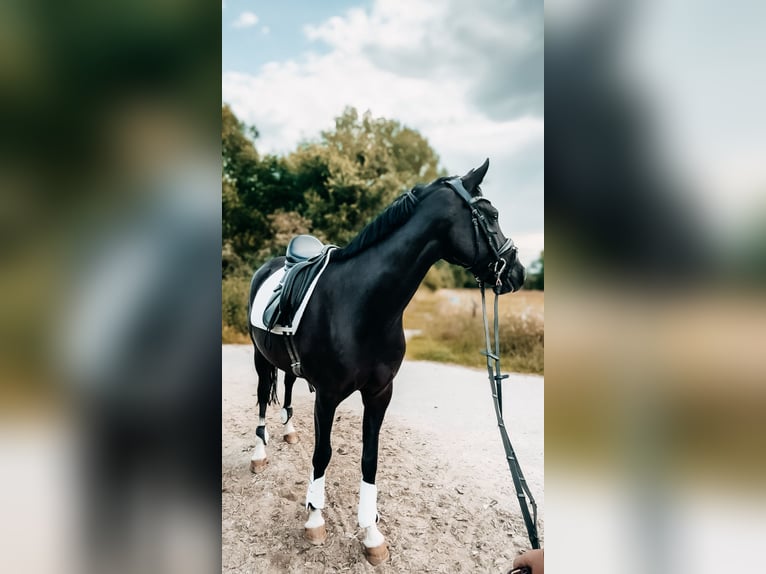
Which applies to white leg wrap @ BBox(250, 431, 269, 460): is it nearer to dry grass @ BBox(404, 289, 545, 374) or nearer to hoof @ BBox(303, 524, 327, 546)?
hoof @ BBox(303, 524, 327, 546)

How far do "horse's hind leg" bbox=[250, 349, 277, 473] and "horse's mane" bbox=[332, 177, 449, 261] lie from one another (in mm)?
875

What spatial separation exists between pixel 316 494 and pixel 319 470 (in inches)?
4.7

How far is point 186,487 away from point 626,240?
1.47 meters

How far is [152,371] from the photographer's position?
1.05 metres

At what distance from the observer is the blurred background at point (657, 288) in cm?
108

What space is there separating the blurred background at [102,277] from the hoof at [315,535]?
0.90m

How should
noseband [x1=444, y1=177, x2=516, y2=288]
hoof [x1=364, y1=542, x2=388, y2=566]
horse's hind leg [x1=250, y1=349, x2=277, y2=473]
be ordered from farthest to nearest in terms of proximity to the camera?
1. horse's hind leg [x1=250, y1=349, x2=277, y2=473]
2. hoof [x1=364, y1=542, x2=388, y2=566]
3. noseband [x1=444, y1=177, x2=516, y2=288]

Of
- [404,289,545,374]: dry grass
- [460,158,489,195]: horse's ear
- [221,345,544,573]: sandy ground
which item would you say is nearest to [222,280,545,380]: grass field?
[404,289,545,374]: dry grass

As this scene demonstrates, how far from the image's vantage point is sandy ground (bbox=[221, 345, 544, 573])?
74.9 inches

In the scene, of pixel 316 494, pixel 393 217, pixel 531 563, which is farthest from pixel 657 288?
pixel 316 494

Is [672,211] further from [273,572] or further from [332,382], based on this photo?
[273,572]

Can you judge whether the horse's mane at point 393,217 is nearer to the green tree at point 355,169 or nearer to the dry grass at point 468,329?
the green tree at point 355,169

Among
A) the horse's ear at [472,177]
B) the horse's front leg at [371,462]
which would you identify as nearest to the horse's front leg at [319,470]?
the horse's front leg at [371,462]

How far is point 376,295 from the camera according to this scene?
1.83m
